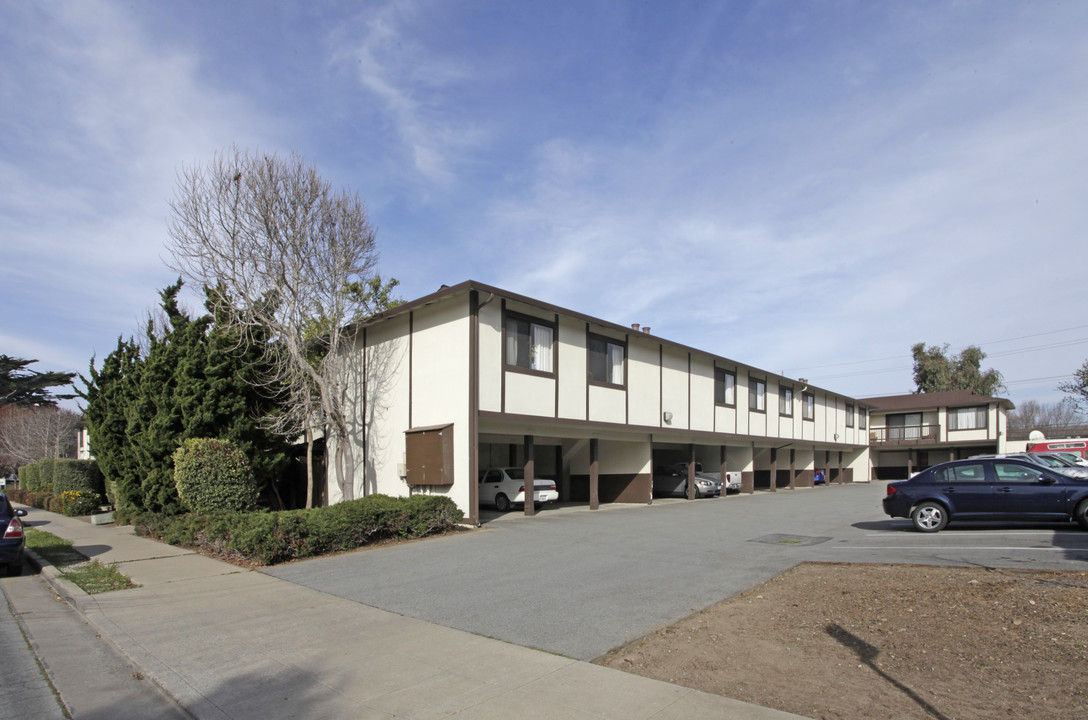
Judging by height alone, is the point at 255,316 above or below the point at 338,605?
above

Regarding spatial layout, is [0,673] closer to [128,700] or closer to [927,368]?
[128,700]

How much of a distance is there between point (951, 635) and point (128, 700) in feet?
24.4

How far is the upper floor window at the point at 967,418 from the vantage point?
44.8 meters

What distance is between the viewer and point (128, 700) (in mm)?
5934

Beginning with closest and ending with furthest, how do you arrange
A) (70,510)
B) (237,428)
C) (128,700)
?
1. (128,700)
2. (237,428)
3. (70,510)

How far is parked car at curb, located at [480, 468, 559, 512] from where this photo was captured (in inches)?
810

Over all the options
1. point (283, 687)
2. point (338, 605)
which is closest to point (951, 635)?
point (283, 687)

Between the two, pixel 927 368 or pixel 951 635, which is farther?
pixel 927 368

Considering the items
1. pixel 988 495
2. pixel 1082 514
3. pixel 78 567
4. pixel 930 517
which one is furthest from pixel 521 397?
pixel 1082 514

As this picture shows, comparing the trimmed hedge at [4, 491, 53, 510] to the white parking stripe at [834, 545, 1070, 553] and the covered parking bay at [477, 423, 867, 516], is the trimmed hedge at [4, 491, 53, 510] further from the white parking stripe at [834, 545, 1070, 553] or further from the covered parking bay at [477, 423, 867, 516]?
the white parking stripe at [834, 545, 1070, 553]

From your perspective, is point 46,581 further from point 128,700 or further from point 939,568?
point 939,568

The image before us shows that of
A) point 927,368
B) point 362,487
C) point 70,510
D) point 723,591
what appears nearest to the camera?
point 723,591

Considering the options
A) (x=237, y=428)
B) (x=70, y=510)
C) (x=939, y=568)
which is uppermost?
(x=237, y=428)

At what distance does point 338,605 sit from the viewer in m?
9.12
